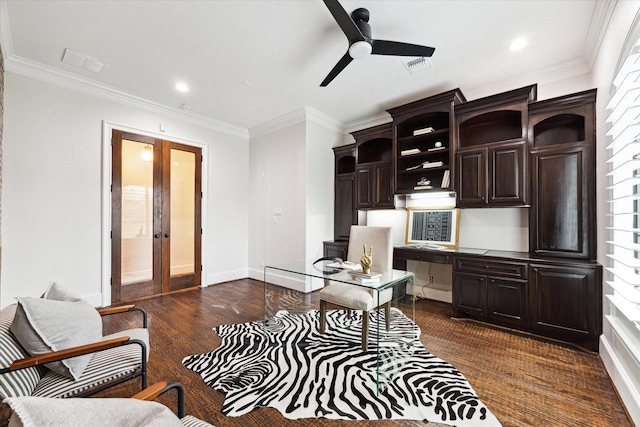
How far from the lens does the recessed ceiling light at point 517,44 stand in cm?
266

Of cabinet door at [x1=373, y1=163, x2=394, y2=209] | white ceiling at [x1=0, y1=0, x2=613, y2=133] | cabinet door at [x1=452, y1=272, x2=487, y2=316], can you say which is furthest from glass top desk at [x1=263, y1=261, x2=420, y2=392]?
white ceiling at [x1=0, y1=0, x2=613, y2=133]

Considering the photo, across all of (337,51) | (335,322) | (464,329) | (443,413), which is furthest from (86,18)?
(464,329)

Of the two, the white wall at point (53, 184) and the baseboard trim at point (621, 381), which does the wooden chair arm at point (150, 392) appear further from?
the white wall at point (53, 184)

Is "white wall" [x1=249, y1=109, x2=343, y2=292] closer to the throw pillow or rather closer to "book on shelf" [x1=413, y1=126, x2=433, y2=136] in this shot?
"book on shelf" [x1=413, y1=126, x2=433, y2=136]

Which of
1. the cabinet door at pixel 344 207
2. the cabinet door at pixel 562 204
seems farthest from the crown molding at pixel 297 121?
the cabinet door at pixel 562 204

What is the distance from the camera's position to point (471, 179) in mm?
3371

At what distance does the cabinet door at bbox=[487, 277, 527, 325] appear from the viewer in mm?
2852

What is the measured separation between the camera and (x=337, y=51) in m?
2.86

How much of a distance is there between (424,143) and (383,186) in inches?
34.5

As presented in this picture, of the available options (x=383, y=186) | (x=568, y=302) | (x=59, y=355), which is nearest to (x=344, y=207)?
(x=383, y=186)

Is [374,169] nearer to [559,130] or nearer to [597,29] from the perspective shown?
[559,130]

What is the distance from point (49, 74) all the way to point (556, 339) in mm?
6370

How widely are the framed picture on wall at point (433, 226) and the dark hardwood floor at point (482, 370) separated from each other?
94cm

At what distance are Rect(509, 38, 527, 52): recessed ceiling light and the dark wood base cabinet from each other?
2200 millimetres
